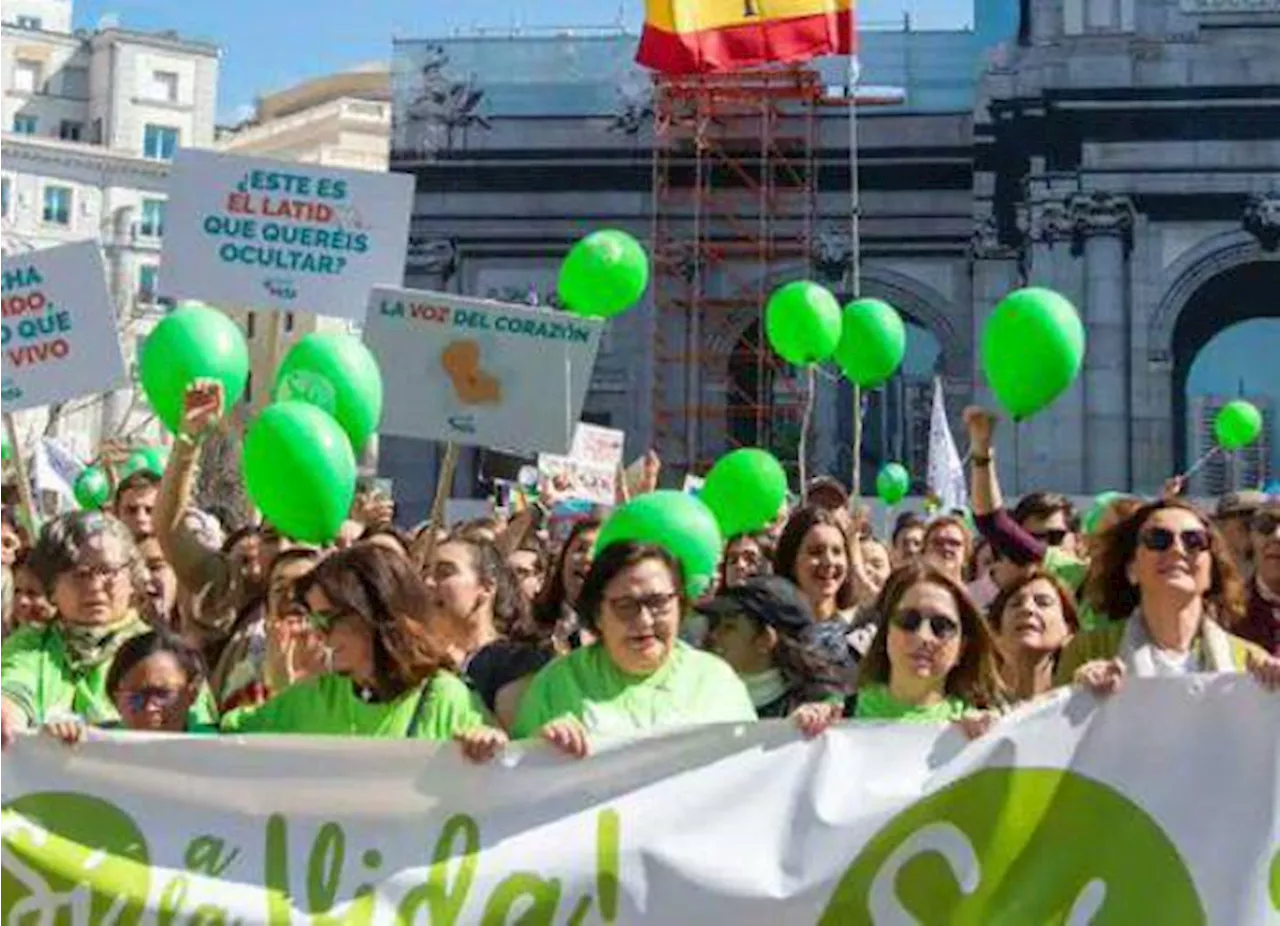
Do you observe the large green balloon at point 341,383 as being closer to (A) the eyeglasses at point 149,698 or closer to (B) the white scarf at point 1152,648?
(A) the eyeglasses at point 149,698

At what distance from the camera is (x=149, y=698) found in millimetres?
4770

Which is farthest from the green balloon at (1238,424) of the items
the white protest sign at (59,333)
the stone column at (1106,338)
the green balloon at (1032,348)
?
the white protest sign at (59,333)

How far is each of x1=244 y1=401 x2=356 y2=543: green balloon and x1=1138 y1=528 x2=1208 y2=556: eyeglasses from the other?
253 cm

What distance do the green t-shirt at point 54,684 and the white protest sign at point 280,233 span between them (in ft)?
10.4

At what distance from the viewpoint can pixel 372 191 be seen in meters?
8.12

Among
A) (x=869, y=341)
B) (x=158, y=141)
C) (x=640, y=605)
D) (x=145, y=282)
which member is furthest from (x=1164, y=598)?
(x=158, y=141)

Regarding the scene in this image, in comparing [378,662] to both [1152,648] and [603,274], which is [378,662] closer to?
[1152,648]

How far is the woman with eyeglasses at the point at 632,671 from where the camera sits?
15.4ft

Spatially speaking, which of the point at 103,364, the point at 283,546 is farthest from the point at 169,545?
the point at 103,364

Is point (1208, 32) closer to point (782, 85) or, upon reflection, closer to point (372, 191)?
point (782, 85)

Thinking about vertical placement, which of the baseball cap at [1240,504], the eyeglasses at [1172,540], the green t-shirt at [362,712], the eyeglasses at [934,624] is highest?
the baseball cap at [1240,504]

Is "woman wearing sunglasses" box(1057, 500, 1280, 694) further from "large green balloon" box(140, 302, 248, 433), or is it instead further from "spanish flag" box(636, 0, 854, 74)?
"spanish flag" box(636, 0, 854, 74)

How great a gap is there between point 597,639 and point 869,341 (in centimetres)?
760

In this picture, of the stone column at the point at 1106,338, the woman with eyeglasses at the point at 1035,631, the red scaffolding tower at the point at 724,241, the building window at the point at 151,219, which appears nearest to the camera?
the woman with eyeglasses at the point at 1035,631
